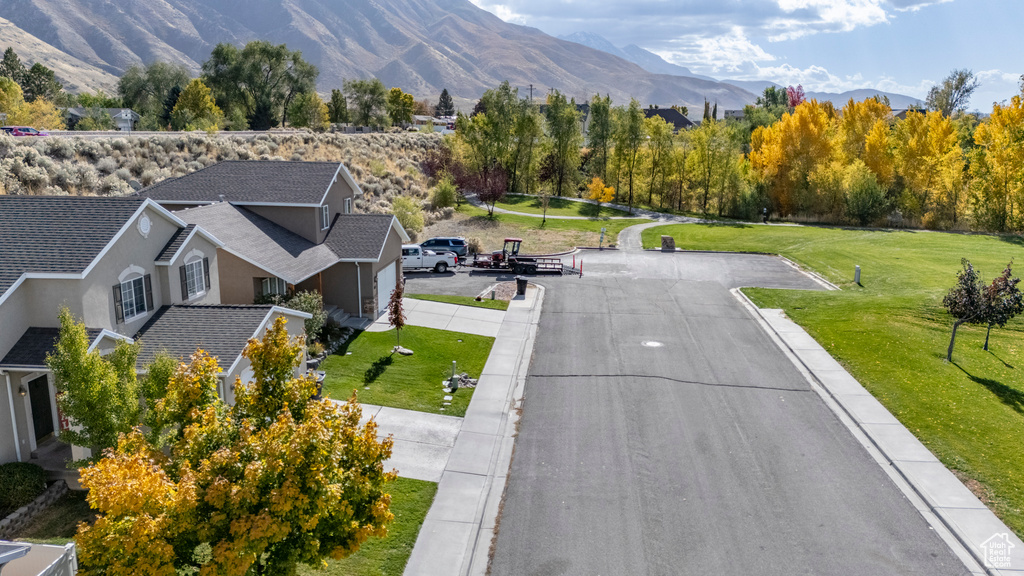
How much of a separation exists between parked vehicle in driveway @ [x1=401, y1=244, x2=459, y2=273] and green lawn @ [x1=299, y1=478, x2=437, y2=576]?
22911 millimetres

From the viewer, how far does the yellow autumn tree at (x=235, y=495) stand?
729cm

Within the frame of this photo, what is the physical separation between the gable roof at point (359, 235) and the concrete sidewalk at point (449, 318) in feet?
9.61

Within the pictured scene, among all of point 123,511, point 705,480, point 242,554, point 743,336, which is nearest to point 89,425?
point 123,511

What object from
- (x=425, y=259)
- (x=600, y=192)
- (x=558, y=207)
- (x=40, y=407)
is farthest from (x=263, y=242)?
(x=558, y=207)

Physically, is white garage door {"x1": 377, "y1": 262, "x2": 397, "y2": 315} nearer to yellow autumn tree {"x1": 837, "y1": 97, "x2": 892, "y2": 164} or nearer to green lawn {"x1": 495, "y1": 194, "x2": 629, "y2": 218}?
green lawn {"x1": 495, "y1": 194, "x2": 629, "y2": 218}

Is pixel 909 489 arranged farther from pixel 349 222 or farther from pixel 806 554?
pixel 349 222

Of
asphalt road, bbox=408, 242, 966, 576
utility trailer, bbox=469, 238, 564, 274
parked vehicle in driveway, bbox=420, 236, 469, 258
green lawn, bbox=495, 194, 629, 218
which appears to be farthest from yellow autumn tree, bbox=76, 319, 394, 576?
green lawn, bbox=495, 194, 629, 218

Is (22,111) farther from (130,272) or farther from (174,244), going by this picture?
(130,272)

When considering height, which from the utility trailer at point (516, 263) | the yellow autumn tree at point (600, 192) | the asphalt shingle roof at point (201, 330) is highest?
the yellow autumn tree at point (600, 192)

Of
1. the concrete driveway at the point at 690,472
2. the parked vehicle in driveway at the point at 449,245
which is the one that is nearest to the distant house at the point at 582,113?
the parked vehicle in driveway at the point at 449,245

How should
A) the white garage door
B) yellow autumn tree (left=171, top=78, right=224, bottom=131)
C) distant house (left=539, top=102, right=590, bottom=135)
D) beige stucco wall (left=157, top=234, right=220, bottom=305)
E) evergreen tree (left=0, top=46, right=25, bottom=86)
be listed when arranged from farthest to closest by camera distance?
1. evergreen tree (left=0, top=46, right=25, bottom=86)
2. distant house (left=539, top=102, right=590, bottom=135)
3. yellow autumn tree (left=171, top=78, right=224, bottom=131)
4. the white garage door
5. beige stucco wall (left=157, top=234, right=220, bottom=305)

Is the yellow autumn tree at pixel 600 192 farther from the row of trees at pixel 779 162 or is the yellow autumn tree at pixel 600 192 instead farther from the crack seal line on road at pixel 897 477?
the crack seal line on road at pixel 897 477

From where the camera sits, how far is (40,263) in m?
15.0

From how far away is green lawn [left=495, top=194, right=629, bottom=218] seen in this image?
62.3 m
